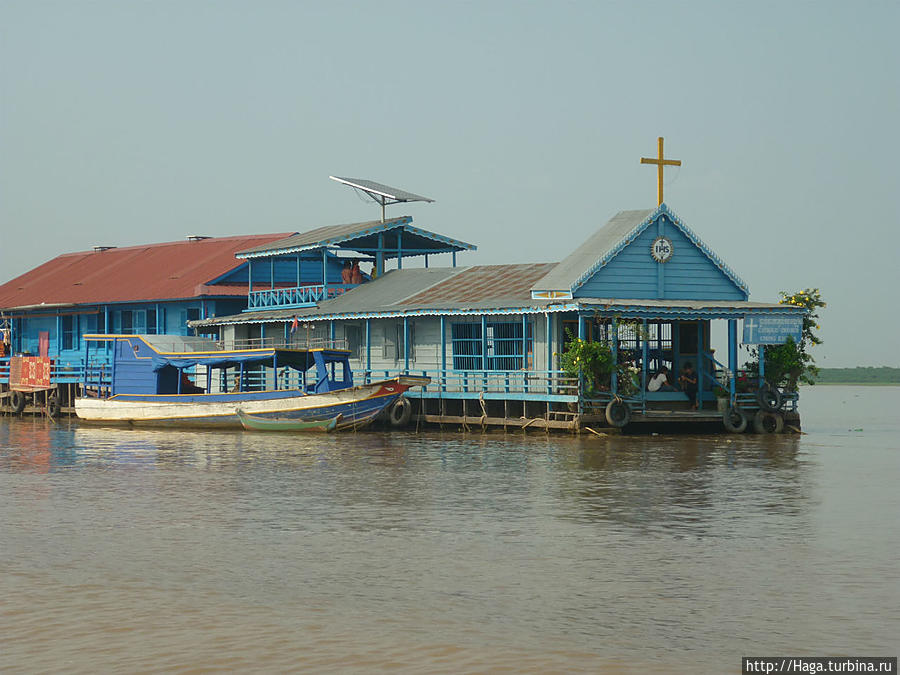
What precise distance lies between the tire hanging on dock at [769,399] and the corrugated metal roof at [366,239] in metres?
16.7

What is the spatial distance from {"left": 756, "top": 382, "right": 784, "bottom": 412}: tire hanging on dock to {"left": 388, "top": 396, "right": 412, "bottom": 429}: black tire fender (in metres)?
10.4

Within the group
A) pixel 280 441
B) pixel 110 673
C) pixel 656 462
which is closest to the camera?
pixel 110 673

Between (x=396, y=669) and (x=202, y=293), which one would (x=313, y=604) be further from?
(x=202, y=293)

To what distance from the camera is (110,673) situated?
945 cm

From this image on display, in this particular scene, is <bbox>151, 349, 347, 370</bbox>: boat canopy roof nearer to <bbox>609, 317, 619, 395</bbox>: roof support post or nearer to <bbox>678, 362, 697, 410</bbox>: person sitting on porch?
<bbox>609, 317, 619, 395</bbox>: roof support post

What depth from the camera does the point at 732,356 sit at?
111 feet

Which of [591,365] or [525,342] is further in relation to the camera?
[525,342]

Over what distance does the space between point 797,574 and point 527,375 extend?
21.5m

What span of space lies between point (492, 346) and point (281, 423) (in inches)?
265

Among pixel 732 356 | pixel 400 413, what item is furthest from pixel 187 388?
pixel 732 356

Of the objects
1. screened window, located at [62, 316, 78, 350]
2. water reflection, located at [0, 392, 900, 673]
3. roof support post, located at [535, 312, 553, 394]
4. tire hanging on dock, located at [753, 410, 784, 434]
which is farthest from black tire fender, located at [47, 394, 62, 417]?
tire hanging on dock, located at [753, 410, 784, 434]

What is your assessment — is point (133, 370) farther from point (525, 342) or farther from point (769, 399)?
point (769, 399)

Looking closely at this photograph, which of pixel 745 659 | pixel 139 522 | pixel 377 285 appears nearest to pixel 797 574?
pixel 745 659

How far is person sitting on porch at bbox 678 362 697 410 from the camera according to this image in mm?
34875
